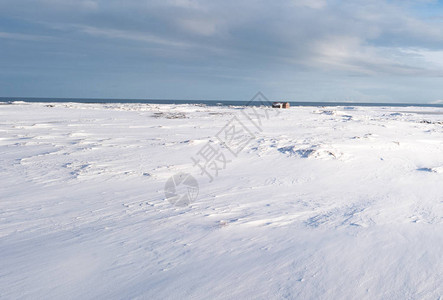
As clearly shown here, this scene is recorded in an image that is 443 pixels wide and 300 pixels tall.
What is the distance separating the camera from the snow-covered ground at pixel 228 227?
3025 mm

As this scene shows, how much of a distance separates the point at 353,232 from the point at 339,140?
615 centimetres

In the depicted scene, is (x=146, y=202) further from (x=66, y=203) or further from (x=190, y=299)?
(x=190, y=299)

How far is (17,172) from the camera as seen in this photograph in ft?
22.6

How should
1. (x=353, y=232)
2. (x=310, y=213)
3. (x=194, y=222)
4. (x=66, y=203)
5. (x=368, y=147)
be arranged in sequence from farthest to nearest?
1. (x=368, y=147)
2. (x=66, y=203)
3. (x=310, y=213)
4. (x=194, y=222)
5. (x=353, y=232)

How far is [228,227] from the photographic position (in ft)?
13.9

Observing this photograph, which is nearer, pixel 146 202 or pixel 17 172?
pixel 146 202

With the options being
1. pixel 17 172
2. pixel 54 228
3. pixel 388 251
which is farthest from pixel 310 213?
pixel 17 172
